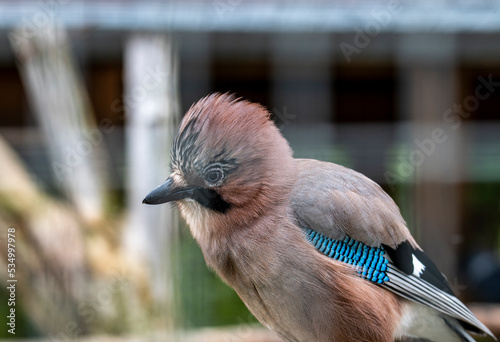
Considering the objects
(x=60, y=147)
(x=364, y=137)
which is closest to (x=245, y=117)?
(x=60, y=147)

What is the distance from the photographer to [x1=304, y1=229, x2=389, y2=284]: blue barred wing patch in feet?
4.27

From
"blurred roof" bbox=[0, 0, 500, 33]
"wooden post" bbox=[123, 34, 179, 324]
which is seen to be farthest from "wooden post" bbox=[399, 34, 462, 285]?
"wooden post" bbox=[123, 34, 179, 324]

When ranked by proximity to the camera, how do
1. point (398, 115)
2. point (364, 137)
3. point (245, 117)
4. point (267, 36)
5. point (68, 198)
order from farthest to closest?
point (398, 115)
point (364, 137)
point (267, 36)
point (68, 198)
point (245, 117)

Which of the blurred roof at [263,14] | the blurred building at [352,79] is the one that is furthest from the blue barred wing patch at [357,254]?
the blurred roof at [263,14]

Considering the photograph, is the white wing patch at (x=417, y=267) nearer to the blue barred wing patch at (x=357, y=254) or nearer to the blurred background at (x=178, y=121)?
the blue barred wing patch at (x=357, y=254)

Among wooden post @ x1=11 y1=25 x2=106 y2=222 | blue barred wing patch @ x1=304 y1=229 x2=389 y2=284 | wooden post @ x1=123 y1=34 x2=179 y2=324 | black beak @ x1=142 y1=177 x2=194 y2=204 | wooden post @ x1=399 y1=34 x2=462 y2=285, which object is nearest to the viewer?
black beak @ x1=142 y1=177 x2=194 y2=204

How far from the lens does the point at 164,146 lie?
9.39 ft

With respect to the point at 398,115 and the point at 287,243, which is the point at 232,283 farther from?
the point at 398,115

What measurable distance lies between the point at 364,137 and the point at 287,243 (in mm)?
2960

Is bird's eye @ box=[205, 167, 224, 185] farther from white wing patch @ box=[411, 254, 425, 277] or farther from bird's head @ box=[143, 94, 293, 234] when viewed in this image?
white wing patch @ box=[411, 254, 425, 277]

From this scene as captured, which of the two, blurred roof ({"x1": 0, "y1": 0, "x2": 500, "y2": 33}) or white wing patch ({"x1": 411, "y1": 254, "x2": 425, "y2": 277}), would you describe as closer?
white wing patch ({"x1": 411, "y1": 254, "x2": 425, "y2": 277})

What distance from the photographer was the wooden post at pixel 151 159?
289 centimetres

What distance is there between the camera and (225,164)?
48.1 inches

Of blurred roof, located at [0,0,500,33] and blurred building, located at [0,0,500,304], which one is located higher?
blurred roof, located at [0,0,500,33]
